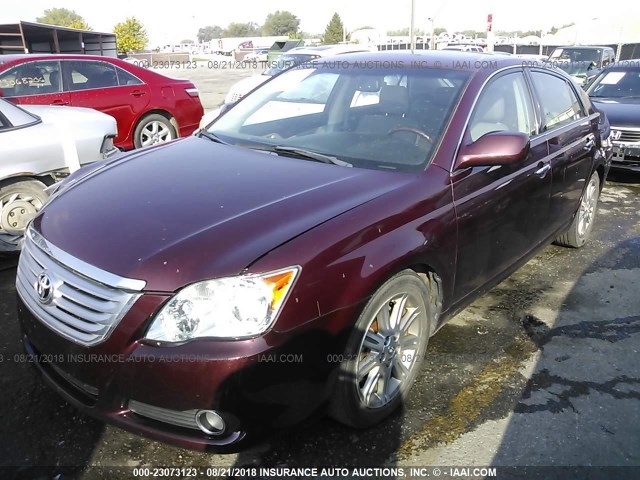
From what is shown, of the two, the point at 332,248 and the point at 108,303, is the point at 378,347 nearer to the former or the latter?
the point at 332,248

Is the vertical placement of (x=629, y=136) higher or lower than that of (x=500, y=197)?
lower

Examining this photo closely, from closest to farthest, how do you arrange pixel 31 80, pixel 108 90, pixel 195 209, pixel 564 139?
1. pixel 195 209
2. pixel 564 139
3. pixel 31 80
4. pixel 108 90

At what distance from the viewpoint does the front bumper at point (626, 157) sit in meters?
6.96

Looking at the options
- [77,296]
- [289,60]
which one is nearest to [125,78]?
[77,296]

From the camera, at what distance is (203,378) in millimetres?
2023

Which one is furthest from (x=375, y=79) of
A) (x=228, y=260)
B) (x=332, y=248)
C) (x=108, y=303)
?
(x=108, y=303)

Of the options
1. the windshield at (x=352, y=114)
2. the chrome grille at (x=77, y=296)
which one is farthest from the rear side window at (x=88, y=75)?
the chrome grille at (x=77, y=296)

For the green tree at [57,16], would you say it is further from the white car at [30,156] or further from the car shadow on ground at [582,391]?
the car shadow on ground at [582,391]

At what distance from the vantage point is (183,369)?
2.03 m

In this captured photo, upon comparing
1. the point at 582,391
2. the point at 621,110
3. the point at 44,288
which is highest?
the point at 44,288

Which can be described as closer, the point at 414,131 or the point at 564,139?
the point at 414,131

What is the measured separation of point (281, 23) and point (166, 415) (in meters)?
105

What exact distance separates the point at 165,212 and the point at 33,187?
9.34 feet

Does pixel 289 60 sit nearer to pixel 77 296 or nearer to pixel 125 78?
pixel 125 78
